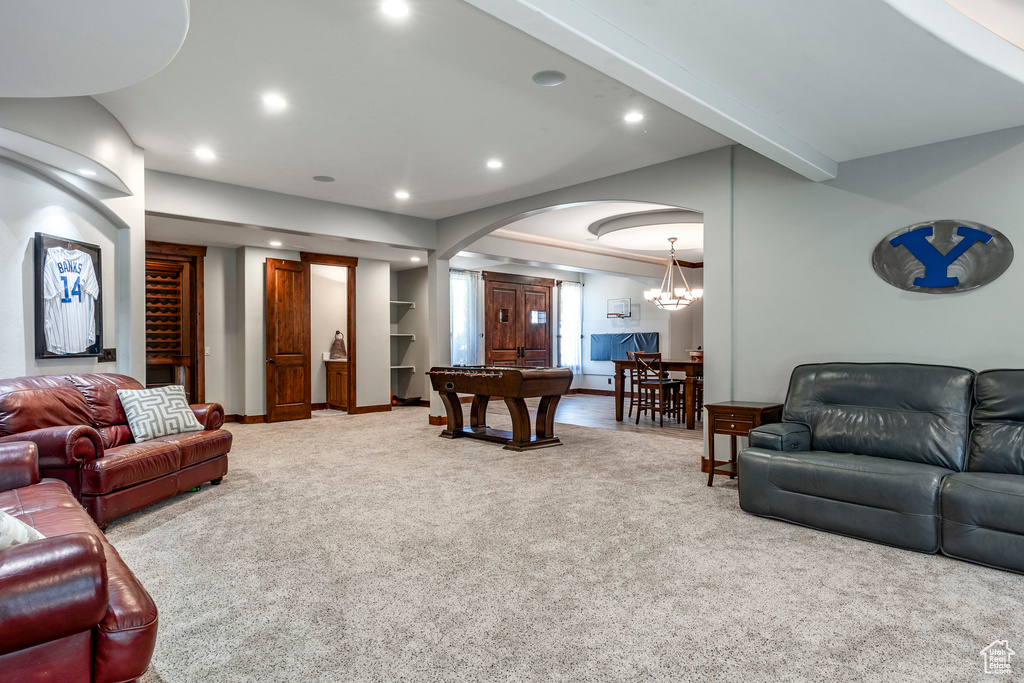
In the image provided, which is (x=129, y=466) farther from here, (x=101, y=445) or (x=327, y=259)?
(x=327, y=259)

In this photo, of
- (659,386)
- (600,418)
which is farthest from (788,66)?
(600,418)

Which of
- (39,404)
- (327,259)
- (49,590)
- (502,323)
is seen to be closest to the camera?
(49,590)

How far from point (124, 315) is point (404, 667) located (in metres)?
4.15

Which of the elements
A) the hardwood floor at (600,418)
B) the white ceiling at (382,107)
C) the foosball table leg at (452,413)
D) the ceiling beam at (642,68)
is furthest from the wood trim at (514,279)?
the ceiling beam at (642,68)

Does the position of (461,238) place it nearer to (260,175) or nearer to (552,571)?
(260,175)

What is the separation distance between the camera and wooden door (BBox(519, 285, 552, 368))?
11.4 m

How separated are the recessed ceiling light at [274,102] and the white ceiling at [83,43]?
111 cm

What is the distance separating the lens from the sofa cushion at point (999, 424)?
123 inches

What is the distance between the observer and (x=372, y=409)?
896cm

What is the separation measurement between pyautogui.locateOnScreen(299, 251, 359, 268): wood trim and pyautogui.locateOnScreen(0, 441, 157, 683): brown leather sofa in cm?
711

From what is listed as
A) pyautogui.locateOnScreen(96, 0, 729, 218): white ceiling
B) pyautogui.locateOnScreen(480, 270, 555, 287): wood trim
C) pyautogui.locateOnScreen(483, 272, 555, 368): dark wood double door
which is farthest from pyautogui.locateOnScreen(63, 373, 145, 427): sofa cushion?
pyautogui.locateOnScreen(480, 270, 555, 287): wood trim

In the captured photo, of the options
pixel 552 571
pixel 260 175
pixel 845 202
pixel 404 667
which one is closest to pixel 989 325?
pixel 845 202

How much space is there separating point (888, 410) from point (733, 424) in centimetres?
Result: 95

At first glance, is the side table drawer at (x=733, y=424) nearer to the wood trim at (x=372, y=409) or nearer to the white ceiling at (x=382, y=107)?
the white ceiling at (x=382, y=107)
